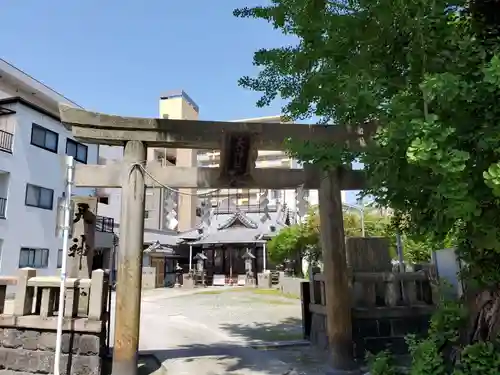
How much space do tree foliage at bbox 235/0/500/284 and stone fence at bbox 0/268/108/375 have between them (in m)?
4.98

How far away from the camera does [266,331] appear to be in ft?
37.2

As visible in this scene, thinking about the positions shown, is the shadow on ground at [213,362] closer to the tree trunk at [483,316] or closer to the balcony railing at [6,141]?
the tree trunk at [483,316]

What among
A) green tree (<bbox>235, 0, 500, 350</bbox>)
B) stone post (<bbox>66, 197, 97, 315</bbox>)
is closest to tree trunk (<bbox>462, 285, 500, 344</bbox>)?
green tree (<bbox>235, 0, 500, 350</bbox>)

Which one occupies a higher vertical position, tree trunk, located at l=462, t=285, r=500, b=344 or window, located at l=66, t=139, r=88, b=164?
window, located at l=66, t=139, r=88, b=164

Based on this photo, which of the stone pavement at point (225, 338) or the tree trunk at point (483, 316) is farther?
the stone pavement at point (225, 338)

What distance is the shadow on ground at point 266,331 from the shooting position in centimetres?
1024

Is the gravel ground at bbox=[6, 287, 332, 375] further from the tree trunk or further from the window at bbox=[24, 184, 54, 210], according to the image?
the window at bbox=[24, 184, 54, 210]

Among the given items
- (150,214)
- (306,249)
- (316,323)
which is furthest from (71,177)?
(150,214)

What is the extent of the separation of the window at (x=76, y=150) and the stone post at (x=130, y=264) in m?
20.1

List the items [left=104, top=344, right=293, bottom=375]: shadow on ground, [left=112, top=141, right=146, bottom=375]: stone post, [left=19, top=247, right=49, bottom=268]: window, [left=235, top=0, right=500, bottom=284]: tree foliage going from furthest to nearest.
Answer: [left=19, top=247, right=49, bottom=268]: window, [left=104, top=344, right=293, bottom=375]: shadow on ground, [left=112, top=141, right=146, bottom=375]: stone post, [left=235, top=0, right=500, bottom=284]: tree foliage

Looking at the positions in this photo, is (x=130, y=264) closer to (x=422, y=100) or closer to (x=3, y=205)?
(x=422, y=100)

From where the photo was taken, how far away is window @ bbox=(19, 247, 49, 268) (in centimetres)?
2189

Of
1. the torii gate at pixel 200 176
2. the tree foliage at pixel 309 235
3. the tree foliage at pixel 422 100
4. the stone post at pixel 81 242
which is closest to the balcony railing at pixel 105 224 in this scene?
the tree foliage at pixel 309 235

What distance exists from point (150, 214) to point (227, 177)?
40.1 m
